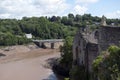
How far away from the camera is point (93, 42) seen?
33.6m

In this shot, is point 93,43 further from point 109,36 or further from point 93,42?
point 109,36

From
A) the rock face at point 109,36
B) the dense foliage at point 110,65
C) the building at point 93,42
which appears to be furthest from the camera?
the building at point 93,42

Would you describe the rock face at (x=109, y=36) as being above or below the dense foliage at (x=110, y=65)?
above

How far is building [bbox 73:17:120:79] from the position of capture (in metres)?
20.0

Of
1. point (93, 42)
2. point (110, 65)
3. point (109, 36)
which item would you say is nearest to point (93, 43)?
point (93, 42)

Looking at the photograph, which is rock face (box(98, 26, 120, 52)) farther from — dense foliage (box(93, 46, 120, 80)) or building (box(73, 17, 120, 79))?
dense foliage (box(93, 46, 120, 80))

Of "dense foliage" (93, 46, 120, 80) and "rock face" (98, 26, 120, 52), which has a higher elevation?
"rock face" (98, 26, 120, 52)

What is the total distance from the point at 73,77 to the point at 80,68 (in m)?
1.14

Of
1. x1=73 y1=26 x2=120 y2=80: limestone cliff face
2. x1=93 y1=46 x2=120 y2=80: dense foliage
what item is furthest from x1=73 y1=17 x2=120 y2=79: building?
x1=93 y1=46 x2=120 y2=80: dense foliage

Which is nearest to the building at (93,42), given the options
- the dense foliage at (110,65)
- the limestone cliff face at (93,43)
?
the limestone cliff face at (93,43)

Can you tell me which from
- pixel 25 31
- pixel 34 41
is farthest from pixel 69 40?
pixel 25 31

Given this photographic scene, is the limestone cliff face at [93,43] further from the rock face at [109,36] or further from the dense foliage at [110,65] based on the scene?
the dense foliage at [110,65]

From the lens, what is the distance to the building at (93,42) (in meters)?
20.0

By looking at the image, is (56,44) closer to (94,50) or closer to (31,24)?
(31,24)
